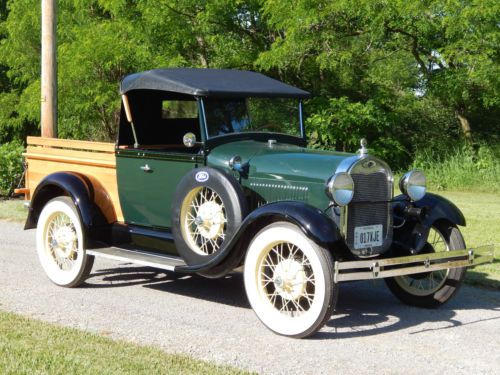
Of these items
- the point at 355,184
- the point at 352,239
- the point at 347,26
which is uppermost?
the point at 347,26

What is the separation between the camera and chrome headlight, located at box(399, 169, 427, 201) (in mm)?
6410

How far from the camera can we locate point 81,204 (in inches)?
279

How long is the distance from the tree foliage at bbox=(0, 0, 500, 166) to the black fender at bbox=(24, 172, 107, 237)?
8906 mm

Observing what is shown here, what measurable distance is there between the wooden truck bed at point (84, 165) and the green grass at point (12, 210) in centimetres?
403

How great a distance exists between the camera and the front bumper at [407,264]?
17.5 ft

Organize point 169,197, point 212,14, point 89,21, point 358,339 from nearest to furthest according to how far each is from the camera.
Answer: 1. point 358,339
2. point 169,197
3. point 212,14
4. point 89,21

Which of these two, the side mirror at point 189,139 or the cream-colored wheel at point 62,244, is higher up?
the side mirror at point 189,139

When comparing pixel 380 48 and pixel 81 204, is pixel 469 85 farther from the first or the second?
pixel 81 204

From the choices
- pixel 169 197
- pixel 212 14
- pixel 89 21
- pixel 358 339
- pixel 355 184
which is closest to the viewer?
pixel 358 339

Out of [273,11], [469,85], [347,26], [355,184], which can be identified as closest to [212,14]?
[273,11]

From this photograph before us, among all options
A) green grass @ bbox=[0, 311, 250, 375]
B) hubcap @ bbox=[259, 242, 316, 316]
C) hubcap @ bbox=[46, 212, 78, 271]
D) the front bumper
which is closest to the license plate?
the front bumper

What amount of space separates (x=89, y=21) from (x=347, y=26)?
6.32 meters

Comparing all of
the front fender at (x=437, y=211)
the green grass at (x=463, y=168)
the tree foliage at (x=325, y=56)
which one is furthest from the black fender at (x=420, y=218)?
the green grass at (x=463, y=168)

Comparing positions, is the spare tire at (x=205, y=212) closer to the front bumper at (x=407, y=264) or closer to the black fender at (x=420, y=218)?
the front bumper at (x=407, y=264)
